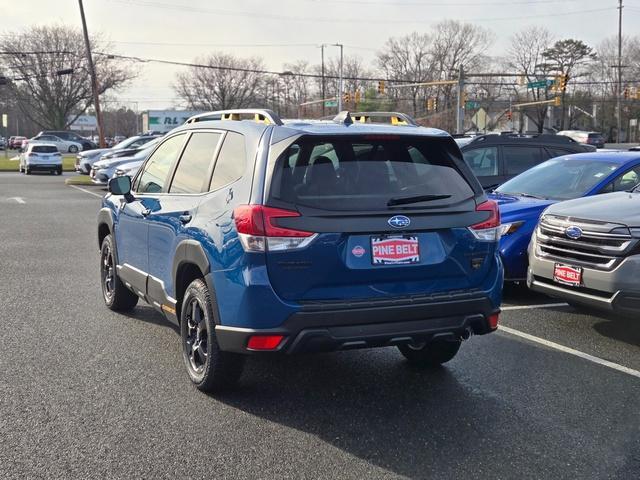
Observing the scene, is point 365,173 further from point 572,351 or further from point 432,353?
point 572,351

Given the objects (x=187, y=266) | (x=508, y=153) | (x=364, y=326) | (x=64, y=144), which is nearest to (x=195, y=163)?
(x=187, y=266)

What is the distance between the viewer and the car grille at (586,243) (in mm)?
5477

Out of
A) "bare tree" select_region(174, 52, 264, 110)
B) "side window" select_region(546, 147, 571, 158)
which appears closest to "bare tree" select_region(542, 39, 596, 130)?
"bare tree" select_region(174, 52, 264, 110)

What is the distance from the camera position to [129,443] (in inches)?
148

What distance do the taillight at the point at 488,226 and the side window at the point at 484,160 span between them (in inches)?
285

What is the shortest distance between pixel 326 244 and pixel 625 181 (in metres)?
5.15

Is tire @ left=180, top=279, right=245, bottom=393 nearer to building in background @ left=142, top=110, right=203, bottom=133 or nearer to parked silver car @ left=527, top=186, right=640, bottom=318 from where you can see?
parked silver car @ left=527, top=186, right=640, bottom=318

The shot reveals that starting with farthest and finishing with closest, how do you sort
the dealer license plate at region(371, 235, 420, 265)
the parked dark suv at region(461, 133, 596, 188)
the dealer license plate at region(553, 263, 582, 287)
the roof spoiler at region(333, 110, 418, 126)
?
the parked dark suv at region(461, 133, 596, 188) → the dealer license plate at region(553, 263, 582, 287) → the roof spoiler at region(333, 110, 418, 126) → the dealer license plate at region(371, 235, 420, 265)

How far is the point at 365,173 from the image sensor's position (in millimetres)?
4215

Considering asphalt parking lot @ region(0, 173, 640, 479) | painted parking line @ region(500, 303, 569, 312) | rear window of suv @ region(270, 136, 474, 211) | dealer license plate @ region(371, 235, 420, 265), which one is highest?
rear window of suv @ region(270, 136, 474, 211)

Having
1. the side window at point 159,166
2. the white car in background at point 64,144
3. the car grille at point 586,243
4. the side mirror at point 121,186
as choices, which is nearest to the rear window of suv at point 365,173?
the side window at point 159,166

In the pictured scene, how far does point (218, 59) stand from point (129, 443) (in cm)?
7496

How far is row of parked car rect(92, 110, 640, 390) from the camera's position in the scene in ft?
12.7

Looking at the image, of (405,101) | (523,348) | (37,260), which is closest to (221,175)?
(523,348)
